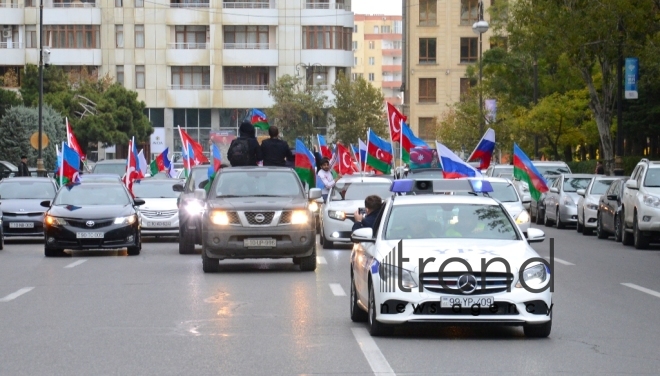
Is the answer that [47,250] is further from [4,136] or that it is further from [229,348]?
[4,136]

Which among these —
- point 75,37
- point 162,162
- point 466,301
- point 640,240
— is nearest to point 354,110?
point 75,37

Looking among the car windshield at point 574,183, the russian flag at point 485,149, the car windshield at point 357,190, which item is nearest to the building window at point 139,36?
the car windshield at point 574,183

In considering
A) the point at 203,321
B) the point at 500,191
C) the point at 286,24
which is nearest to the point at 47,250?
the point at 500,191

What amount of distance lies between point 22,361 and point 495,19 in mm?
54867

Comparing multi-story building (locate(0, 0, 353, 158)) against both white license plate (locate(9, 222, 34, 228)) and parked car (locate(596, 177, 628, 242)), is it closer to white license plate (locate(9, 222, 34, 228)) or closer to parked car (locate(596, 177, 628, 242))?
parked car (locate(596, 177, 628, 242))

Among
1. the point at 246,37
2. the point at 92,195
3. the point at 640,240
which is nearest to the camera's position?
the point at 92,195

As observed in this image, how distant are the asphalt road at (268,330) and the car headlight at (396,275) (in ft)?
1.75

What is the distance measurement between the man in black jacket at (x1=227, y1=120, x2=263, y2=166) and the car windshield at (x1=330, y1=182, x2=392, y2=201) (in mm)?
4039

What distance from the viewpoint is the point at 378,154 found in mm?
37031

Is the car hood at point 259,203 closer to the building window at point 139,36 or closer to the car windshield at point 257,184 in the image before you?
the car windshield at point 257,184

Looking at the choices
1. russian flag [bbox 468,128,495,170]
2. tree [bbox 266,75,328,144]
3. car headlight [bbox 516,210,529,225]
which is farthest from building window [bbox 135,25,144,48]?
russian flag [bbox 468,128,495,170]

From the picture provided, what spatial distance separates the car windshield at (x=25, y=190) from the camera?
31.1 meters

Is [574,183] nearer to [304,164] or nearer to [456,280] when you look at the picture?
[304,164]

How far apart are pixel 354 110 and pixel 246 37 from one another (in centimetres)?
1391
